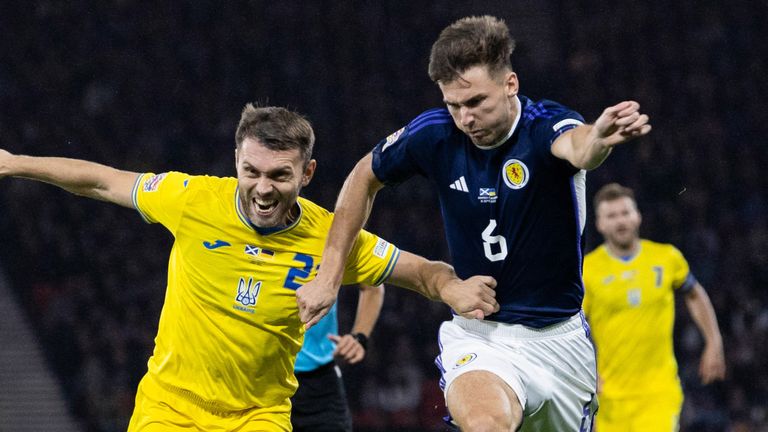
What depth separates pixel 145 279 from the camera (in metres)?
12.3

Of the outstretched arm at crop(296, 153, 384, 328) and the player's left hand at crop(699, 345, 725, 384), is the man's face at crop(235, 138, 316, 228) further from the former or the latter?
the player's left hand at crop(699, 345, 725, 384)

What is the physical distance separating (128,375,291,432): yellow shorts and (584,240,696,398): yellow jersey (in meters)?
3.47

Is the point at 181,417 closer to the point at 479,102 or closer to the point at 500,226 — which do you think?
the point at 500,226

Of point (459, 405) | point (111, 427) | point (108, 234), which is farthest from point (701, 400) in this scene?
point (459, 405)

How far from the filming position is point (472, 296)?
4.29 m

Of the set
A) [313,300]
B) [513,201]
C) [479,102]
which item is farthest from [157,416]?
[479,102]

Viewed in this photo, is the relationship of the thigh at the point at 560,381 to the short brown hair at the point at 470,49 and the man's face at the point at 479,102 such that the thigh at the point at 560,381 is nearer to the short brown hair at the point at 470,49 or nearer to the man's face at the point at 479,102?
the man's face at the point at 479,102

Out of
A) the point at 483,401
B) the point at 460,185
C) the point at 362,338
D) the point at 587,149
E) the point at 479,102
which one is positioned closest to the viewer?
the point at 587,149

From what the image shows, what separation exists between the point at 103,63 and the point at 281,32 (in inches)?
95.7

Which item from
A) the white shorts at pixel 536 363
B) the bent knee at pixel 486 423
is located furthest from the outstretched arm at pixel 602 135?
the bent knee at pixel 486 423

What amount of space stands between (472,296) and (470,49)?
0.96 m

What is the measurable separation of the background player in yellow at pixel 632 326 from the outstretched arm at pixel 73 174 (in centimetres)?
375

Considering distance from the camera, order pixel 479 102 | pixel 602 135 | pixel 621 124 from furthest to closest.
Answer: pixel 479 102 → pixel 602 135 → pixel 621 124

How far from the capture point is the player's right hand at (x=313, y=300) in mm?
4027
